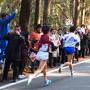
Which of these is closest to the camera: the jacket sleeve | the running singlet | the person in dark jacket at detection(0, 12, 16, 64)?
the jacket sleeve

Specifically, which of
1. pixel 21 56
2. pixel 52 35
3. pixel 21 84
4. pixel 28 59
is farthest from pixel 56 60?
pixel 21 84

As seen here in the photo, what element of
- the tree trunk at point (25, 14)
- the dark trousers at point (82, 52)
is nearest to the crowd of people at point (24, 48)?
the tree trunk at point (25, 14)

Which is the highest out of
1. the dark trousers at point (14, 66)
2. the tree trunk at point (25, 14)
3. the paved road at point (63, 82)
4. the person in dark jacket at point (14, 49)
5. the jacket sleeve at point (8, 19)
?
the tree trunk at point (25, 14)

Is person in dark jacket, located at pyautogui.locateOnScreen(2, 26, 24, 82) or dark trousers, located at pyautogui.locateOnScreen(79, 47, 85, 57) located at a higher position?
person in dark jacket, located at pyautogui.locateOnScreen(2, 26, 24, 82)

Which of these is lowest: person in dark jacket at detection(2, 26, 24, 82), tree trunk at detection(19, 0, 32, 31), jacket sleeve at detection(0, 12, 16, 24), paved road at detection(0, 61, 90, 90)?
paved road at detection(0, 61, 90, 90)

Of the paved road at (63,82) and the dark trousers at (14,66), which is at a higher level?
the dark trousers at (14,66)

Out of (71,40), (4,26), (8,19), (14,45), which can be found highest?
A: (8,19)

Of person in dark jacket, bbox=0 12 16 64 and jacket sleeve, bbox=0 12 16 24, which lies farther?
person in dark jacket, bbox=0 12 16 64

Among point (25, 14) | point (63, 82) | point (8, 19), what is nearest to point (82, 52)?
point (25, 14)

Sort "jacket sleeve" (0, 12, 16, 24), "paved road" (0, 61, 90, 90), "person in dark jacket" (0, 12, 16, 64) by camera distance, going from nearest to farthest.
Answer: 1. "paved road" (0, 61, 90, 90)
2. "jacket sleeve" (0, 12, 16, 24)
3. "person in dark jacket" (0, 12, 16, 64)

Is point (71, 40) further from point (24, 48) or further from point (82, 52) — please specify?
point (82, 52)

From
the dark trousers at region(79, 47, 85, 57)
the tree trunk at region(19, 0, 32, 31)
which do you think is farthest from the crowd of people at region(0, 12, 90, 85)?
the dark trousers at region(79, 47, 85, 57)

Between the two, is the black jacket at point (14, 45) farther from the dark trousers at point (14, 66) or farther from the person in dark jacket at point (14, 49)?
the dark trousers at point (14, 66)

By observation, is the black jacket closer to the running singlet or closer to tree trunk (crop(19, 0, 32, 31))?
the running singlet
